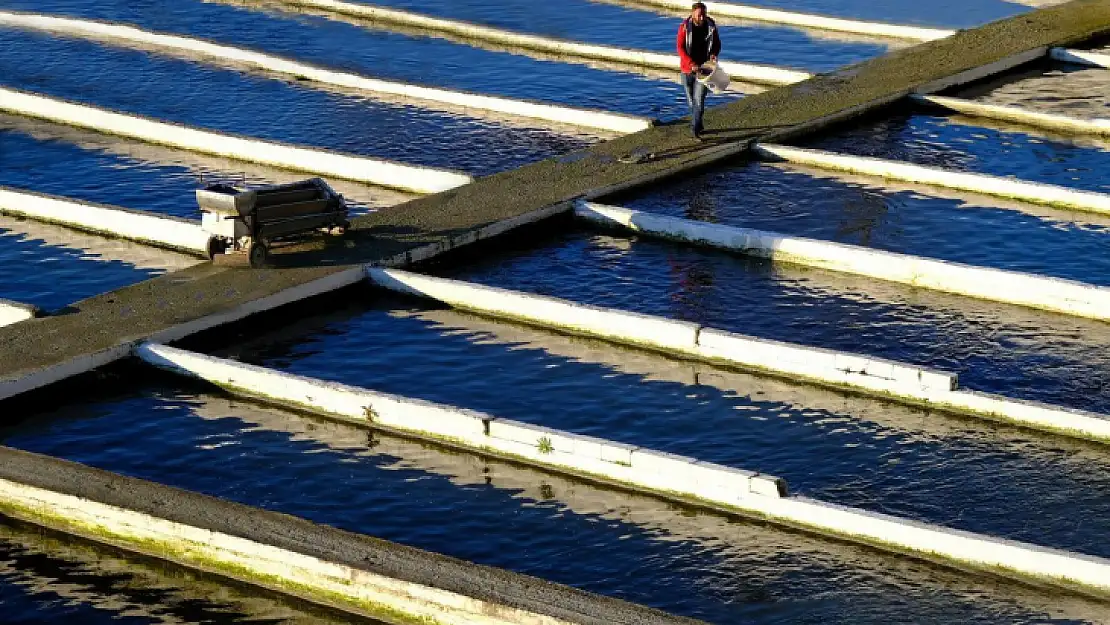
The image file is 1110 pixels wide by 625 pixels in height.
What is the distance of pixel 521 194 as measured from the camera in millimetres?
19469

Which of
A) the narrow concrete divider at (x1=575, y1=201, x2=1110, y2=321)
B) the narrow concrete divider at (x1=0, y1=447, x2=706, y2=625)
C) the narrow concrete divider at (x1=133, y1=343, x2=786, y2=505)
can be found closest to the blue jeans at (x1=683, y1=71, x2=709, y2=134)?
the narrow concrete divider at (x1=575, y1=201, x2=1110, y2=321)

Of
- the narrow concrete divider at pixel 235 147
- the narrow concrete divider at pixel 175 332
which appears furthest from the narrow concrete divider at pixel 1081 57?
the narrow concrete divider at pixel 175 332

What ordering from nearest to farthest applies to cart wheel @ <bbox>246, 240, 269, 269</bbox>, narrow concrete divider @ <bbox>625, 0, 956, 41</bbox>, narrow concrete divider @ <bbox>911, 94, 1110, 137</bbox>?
cart wheel @ <bbox>246, 240, 269, 269</bbox>
narrow concrete divider @ <bbox>911, 94, 1110, 137</bbox>
narrow concrete divider @ <bbox>625, 0, 956, 41</bbox>

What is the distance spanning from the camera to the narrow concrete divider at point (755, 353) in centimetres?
1364

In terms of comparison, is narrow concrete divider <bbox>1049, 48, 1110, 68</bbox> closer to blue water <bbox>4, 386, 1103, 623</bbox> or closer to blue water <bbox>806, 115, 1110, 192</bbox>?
blue water <bbox>806, 115, 1110, 192</bbox>

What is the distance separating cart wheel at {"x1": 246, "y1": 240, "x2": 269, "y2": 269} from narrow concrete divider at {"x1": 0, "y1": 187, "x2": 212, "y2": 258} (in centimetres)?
60

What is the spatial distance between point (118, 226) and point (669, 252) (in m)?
6.10

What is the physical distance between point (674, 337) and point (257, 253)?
14.5ft

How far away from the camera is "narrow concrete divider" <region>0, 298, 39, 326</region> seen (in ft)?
52.3

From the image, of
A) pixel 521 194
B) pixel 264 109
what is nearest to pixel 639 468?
pixel 521 194

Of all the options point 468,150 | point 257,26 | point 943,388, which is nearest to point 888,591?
point 943,388

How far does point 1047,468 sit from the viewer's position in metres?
13.0

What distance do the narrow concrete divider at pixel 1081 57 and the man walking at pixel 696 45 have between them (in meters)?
7.88

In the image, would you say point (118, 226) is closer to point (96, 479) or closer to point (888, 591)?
point (96, 479)
